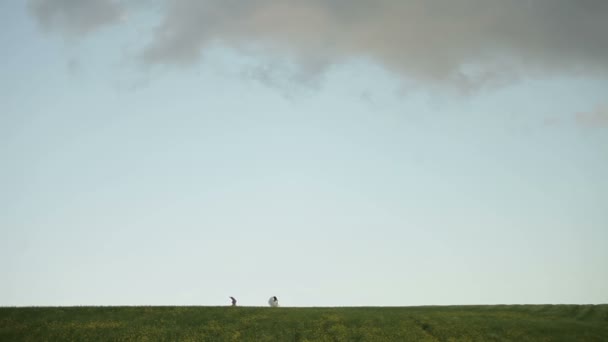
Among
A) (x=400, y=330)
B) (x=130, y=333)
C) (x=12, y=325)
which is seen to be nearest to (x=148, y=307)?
(x=130, y=333)

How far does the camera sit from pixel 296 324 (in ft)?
189

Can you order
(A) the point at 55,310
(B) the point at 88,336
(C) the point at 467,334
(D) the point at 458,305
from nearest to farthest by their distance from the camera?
1. (B) the point at 88,336
2. (C) the point at 467,334
3. (A) the point at 55,310
4. (D) the point at 458,305

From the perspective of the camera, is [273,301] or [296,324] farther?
[273,301]

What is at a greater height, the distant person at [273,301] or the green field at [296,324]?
the distant person at [273,301]

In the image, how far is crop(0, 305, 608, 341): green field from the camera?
176 ft

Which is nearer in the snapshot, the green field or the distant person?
the green field

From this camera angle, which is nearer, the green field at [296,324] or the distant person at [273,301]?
the green field at [296,324]

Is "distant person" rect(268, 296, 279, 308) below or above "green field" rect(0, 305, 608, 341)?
above

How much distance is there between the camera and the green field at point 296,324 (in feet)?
176

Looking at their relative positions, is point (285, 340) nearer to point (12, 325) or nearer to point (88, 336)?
point (88, 336)

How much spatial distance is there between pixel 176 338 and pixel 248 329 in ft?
24.7

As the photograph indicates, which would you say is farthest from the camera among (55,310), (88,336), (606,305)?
(606,305)

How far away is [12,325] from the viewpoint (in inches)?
2169

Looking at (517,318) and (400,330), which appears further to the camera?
(517,318)
